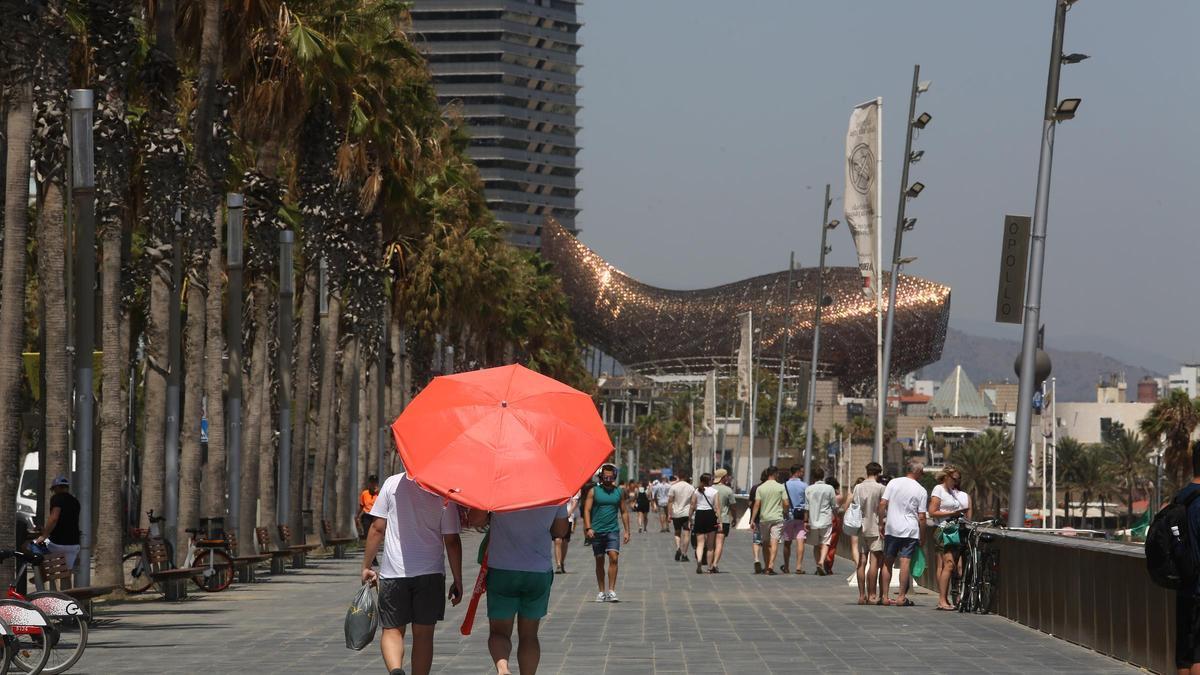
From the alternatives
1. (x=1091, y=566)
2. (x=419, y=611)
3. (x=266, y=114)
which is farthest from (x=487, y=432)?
(x=266, y=114)

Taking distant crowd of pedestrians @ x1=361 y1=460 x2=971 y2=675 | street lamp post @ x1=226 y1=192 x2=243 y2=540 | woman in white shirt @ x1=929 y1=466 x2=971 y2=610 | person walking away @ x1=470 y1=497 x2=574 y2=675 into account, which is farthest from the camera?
street lamp post @ x1=226 y1=192 x2=243 y2=540

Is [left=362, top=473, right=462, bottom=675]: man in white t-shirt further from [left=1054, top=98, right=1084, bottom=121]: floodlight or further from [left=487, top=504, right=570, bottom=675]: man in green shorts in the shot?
[left=1054, top=98, right=1084, bottom=121]: floodlight

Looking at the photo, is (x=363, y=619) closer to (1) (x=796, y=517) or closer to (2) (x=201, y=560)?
(2) (x=201, y=560)

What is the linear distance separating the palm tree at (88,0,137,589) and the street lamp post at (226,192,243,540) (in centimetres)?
428

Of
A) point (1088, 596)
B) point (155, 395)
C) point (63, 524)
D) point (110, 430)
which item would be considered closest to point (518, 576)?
point (1088, 596)

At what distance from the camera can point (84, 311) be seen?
19.1 meters

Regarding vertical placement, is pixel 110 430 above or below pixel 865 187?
below

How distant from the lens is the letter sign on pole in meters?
20.6

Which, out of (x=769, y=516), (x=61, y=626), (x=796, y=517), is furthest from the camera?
(x=796, y=517)

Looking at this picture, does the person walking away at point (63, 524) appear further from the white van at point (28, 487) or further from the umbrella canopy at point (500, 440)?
the white van at point (28, 487)

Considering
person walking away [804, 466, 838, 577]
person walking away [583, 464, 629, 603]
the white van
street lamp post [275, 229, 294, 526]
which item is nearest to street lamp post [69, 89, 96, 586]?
person walking away [583, 464, 629, 603]

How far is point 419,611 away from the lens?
976cm

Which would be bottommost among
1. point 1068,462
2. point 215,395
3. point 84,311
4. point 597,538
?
point 1068,462

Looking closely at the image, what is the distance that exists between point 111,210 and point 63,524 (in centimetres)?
453
